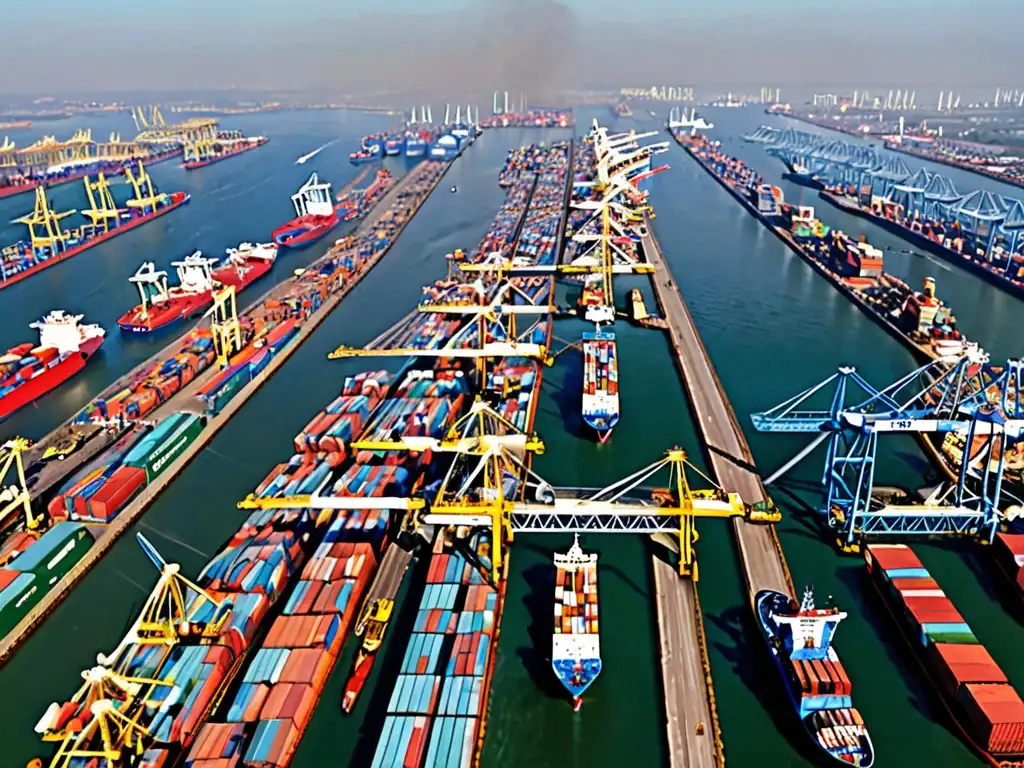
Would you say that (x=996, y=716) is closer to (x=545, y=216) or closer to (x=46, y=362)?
(x=46, y=362)

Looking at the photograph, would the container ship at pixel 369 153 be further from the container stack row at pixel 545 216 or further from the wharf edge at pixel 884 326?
the wharf edge at pixel 884 326

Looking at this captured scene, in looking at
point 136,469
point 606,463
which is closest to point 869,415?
point 606,463

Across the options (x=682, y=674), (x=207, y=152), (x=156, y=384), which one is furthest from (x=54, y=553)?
(x=207, y=152)

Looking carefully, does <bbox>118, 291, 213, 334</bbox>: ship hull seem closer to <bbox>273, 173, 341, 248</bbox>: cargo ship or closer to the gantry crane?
<bbox>273, 173, 341, 248</bbox>: cargo ship

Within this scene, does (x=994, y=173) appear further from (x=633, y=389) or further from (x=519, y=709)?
(x=519, y=709)

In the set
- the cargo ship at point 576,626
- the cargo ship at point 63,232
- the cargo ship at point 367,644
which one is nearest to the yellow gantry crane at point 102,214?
the cargo ship at point 63,232

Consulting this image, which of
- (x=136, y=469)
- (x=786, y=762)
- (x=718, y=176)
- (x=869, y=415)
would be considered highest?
(x=718, y=176)

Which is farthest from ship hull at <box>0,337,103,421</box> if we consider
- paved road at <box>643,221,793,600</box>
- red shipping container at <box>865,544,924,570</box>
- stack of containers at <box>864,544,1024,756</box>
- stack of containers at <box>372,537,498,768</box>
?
stack of containers at <box>864,544,1024,756</box>
